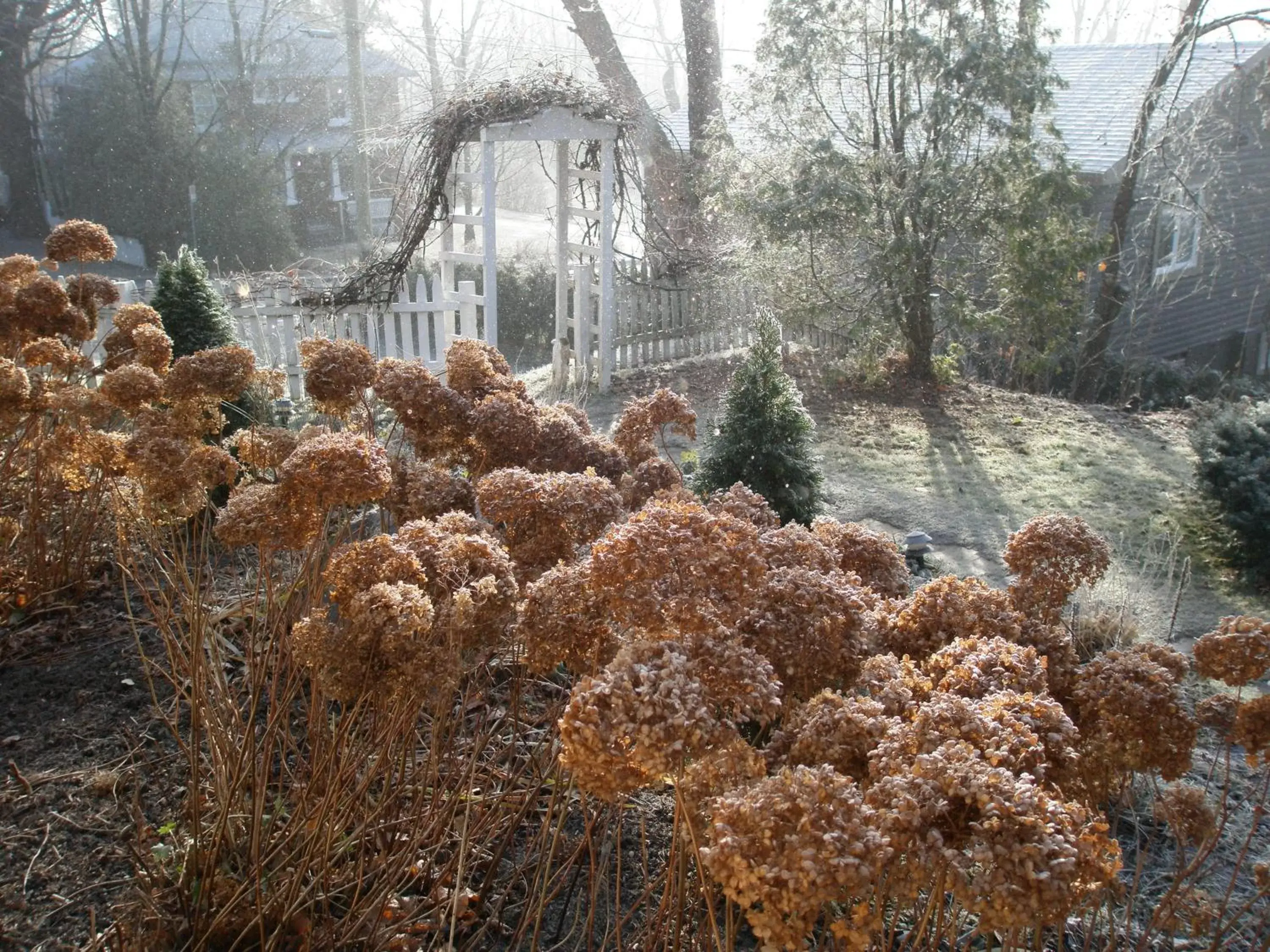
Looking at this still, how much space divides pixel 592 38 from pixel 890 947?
12.1m

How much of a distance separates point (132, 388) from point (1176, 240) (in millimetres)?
14007

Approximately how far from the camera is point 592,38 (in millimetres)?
11859

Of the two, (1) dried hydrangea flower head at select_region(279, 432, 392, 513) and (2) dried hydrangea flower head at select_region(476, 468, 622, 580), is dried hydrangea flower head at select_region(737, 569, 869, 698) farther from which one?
(1) dried hydrangea flower head at select_region(279, 432, 392, 513)

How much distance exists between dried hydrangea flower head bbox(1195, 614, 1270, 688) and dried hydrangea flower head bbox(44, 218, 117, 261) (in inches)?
120

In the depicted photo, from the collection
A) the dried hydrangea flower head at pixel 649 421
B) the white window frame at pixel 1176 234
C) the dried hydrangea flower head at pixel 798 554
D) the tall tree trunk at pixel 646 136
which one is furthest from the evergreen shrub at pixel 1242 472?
the white window frame at pixel 1176 234

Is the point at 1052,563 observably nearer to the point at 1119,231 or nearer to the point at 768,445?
the point at 768,445

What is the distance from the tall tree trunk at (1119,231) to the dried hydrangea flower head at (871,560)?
6811mm

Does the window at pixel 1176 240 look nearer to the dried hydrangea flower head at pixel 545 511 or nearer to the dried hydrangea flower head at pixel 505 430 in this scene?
the dried hydrangea flower head at pixel 505 430

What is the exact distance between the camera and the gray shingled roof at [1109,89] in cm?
1094

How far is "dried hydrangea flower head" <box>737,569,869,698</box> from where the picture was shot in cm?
140

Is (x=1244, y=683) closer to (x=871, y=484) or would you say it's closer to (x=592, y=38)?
(x=871, y=484)

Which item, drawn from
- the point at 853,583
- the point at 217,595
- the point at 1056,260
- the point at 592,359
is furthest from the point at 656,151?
the point at 853,583

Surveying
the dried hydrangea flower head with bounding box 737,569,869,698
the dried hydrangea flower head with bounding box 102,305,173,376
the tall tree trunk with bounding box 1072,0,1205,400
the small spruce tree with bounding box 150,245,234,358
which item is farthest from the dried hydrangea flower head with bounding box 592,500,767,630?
the tall tree trunk with bounding box 1072,0,1205,400

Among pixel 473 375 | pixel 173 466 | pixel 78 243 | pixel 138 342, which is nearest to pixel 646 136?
pixel 78 243
